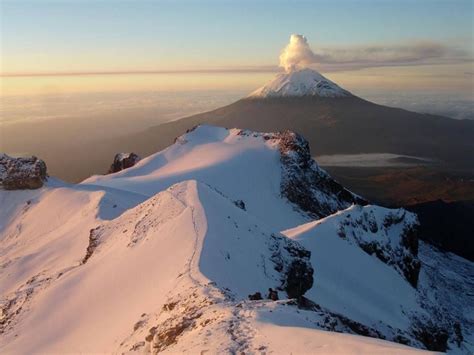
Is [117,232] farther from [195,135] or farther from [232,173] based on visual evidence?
[195,135]

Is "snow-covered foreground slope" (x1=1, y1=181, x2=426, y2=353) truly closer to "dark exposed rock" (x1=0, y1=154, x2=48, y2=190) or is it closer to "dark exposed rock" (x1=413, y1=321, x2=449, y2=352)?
"dark exposed rock" (x1=413, y1=321, x2=449, y2=352)

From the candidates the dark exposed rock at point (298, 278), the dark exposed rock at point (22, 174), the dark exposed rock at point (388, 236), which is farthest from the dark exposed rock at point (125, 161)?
the dark exposed rock at point (298, 278)

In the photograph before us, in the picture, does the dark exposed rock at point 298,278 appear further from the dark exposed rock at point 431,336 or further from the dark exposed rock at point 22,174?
the dark exposed rock at point 22,174

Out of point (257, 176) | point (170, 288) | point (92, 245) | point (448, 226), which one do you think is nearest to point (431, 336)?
point (170, 288)

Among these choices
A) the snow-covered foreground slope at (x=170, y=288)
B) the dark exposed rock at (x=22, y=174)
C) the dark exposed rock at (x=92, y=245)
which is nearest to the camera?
the snow-covered foreground slope at (x=170, y=288)

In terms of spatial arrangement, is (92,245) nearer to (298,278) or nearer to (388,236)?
(298,278)

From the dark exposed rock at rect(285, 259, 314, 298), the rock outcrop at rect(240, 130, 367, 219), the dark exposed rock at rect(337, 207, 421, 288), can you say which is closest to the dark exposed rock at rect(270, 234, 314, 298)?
the dark exposed rock at rect(285, 259, 314, 298)
